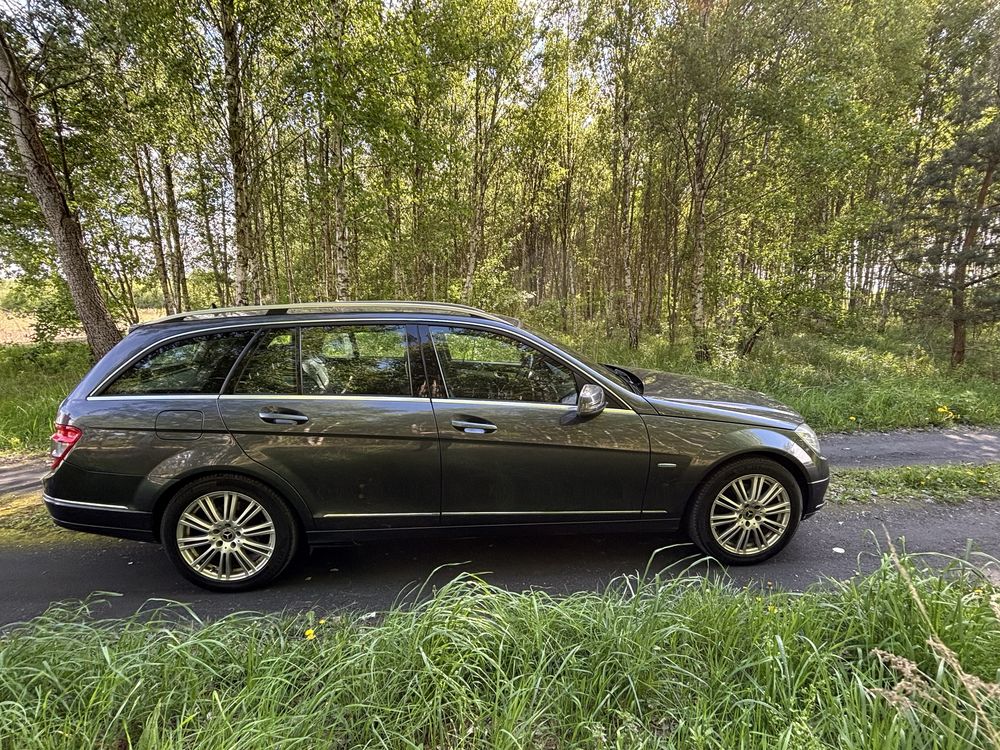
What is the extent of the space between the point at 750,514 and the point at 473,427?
2004 millimetres

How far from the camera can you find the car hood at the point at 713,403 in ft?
10.3

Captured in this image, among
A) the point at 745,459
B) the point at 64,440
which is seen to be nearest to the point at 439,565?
the point at 745,459

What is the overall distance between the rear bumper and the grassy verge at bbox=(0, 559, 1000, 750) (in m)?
0.72

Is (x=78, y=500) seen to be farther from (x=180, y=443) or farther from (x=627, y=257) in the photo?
(x=627, y=257)

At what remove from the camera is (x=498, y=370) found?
10.5 feet

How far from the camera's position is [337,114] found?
7.36 metres

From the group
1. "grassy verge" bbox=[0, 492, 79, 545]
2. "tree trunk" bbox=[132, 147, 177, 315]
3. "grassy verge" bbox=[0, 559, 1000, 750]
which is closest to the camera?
"grassy verge" bbox=[0, 559, 1000, 750]

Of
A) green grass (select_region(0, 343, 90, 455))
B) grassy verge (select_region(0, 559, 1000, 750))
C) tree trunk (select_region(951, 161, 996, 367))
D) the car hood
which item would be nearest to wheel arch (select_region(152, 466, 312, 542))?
grassy verge (select_region(0, 559, 1000, 750))

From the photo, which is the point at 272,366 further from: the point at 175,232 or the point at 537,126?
the point at 175,232

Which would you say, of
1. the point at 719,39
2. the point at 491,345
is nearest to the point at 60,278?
the point at 491,345

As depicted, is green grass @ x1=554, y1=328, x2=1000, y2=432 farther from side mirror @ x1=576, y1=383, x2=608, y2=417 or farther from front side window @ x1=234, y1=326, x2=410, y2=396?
front side window @ x1=234, y1=326, x2=410, y2=396

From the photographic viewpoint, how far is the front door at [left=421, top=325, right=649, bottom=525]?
2.91 metres

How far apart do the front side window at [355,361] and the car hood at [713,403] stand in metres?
1.71

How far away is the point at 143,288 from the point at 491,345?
1576 centimetres
